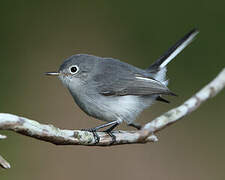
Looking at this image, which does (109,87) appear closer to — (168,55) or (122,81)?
(122,81)

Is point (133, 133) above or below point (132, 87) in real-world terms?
below

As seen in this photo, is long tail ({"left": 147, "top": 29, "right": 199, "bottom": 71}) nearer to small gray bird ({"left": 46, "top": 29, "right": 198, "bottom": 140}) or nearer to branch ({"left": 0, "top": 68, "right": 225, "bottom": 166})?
small gray bird ({"left": 46, "top": 29, "right": 198, "bottom": 140})

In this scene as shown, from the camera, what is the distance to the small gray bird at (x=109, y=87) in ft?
7.26

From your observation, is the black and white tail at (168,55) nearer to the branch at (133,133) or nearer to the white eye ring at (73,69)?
the white eye ring at (73,69)

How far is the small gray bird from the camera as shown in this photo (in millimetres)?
2213

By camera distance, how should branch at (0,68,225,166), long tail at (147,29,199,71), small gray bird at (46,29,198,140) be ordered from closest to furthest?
branch at (0,68,225,166) → small gray bird at (46,29,198,140) → long tail at (147,29,199,71)

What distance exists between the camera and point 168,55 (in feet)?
8.17

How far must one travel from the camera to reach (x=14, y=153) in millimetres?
3068

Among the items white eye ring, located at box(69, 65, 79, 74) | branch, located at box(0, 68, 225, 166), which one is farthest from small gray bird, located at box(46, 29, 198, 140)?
branch, located at box(0, 68, 225, 166)

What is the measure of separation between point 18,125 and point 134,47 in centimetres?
234

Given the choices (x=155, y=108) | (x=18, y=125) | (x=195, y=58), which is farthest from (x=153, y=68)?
(x=18, y=125)

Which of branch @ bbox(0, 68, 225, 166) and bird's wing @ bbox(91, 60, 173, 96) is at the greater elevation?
bird's wing @ bbox(91, 60, 173, 96)

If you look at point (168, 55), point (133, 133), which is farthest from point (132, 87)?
point (133, 133)

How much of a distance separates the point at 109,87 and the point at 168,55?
499 mm
